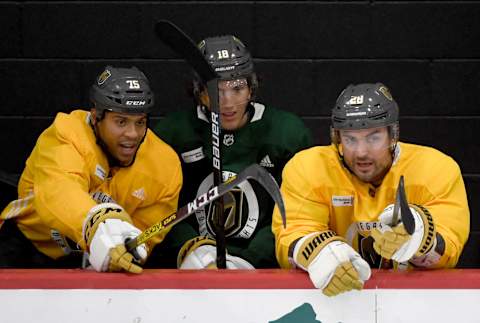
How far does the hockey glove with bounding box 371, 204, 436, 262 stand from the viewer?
279cm

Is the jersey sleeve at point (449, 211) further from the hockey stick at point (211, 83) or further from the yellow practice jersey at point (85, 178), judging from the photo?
the yellow practice jersey at point (85, 178)

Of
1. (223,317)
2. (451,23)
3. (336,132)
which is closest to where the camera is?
(223,317)

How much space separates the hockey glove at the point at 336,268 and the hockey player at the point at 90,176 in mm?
555

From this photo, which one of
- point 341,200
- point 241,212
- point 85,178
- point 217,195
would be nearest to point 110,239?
point 217,195

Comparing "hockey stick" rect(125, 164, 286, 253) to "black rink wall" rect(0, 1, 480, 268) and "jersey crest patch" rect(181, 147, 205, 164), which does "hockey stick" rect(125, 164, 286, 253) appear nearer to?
"jersey crest patch" rect(181, 147, 205, 164)

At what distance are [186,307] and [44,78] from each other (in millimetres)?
1503

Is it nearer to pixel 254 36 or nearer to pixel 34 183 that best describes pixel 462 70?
pixel 254 36

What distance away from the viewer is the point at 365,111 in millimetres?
3076

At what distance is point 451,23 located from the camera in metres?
4.07

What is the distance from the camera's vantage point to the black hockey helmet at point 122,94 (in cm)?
334

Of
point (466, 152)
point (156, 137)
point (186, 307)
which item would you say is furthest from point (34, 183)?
point (466, 152)

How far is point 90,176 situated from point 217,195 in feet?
1.99

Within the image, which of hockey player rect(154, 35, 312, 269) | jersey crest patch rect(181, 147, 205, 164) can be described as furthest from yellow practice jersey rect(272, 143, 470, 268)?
jersey crest patch rect(181, 147, 205, 164)

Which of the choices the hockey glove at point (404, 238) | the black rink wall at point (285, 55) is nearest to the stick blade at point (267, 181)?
the hockey glove at point (404, 238)
